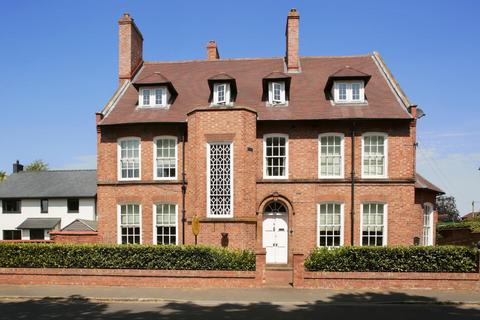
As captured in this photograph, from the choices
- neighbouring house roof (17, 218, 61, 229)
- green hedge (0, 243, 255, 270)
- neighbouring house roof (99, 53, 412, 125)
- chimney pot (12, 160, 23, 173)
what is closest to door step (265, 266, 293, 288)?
green hedge (0, 243, 255, 270)

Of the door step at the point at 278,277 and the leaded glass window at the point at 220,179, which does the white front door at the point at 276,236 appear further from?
the leaded glass window at the point at 220,179

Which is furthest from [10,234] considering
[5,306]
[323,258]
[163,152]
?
[323,258]

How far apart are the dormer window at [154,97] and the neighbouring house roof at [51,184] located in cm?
1883

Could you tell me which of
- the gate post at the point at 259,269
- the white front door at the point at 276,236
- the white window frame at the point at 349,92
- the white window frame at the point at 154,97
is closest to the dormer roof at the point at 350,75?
the white window frame at the point at 349,92

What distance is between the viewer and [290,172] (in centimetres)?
1878

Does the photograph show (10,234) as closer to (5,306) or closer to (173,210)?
(173,210)

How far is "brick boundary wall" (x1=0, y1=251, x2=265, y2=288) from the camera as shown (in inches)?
557

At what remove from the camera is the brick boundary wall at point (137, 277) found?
557 inches

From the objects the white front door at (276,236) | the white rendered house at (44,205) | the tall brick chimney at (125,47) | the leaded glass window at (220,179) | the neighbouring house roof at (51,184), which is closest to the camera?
the leaded glass window at (220,179)

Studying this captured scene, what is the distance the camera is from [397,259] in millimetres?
14266

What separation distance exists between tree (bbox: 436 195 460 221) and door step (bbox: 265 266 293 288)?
223 feet

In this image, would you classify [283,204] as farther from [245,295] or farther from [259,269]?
[245,295]

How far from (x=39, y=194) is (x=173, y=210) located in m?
24.2

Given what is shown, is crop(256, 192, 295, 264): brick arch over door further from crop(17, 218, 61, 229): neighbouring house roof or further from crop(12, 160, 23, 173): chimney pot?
crop(12, 160, 23, 173): chimney pot
